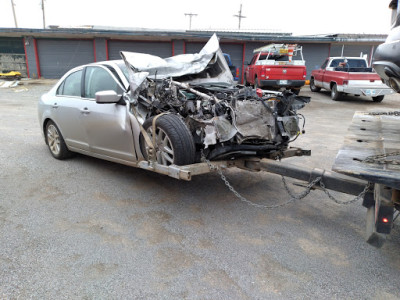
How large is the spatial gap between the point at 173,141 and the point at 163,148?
1.04 feet

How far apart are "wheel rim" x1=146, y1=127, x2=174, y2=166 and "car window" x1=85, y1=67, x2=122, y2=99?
1.13 m

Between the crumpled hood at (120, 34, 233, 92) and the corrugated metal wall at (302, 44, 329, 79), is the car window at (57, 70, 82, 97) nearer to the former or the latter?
the crumpled hood at (120, 34, 233, 92)

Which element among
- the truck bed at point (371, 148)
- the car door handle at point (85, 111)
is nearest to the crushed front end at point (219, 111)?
the truck bed at point (371, 148)

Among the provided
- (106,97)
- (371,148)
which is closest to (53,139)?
(106,97)

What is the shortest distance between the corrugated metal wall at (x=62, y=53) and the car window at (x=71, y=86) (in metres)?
18.6

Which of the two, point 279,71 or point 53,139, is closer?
point 53,139

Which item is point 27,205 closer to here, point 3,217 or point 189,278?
point 3,217

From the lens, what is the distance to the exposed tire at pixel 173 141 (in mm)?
3676

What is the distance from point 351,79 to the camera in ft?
44.5

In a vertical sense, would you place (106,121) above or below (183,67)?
below

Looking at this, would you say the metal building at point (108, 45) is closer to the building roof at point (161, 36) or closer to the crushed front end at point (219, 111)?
the building roof at point (161, 36)

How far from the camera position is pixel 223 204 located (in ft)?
13.7

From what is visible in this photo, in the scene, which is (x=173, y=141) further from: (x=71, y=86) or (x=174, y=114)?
(x=71, y=86)

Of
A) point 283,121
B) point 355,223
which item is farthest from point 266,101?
point 355,223
